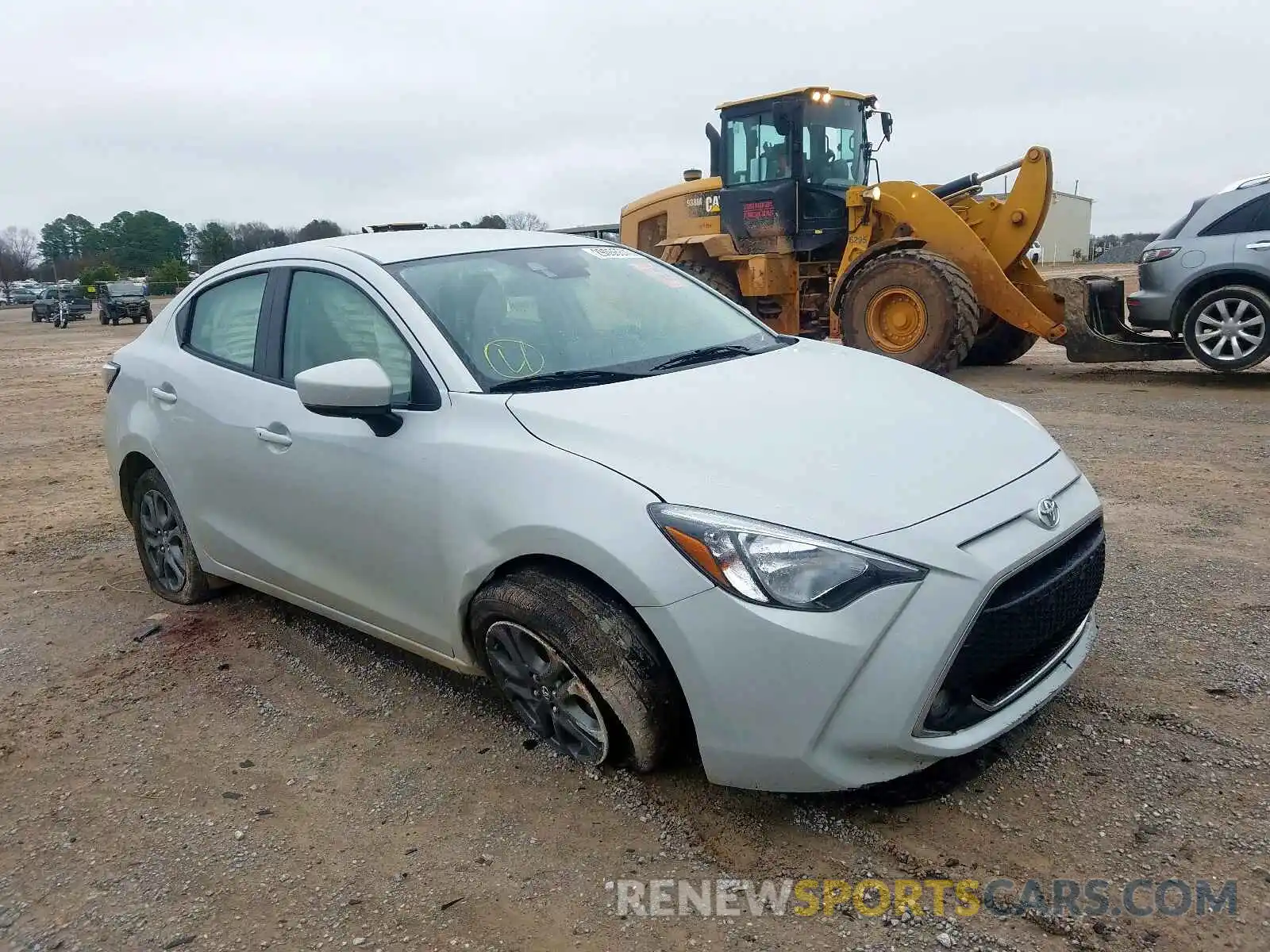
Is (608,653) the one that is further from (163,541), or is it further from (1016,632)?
(163,541)

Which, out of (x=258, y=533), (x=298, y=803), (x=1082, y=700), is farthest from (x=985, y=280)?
(x=298, y=803)

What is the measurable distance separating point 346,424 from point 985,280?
28.3ft

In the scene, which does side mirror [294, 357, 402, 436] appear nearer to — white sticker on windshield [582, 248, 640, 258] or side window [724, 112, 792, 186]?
white sticker on windshield [582, 248, 640, 258]

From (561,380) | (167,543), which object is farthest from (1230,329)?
(167,543)

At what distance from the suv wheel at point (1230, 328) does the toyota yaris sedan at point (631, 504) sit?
686 cm

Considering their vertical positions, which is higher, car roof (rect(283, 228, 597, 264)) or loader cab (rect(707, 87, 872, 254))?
loader cab (rect(707, 87, 872, 254))

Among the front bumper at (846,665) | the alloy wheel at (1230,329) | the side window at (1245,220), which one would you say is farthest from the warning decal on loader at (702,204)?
the front bumper at (846,665)

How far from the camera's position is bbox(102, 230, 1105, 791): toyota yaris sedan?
2289 mm

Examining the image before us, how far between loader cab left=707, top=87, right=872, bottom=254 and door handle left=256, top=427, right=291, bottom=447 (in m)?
8.88

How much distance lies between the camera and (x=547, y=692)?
2.83 metres

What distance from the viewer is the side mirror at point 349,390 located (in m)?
2.91

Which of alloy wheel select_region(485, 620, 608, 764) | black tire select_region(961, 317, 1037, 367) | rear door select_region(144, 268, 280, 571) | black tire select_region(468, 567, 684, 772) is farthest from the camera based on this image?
black tire select_region(961, 317, 1037, 367)

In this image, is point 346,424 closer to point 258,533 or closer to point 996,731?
point 258,533

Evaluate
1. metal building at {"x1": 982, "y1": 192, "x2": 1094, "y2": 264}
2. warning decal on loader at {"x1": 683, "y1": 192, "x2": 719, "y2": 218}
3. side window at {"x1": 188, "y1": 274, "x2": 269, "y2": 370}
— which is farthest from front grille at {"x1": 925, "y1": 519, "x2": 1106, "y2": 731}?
metal building at {"x1": 982, "y1": 192, "x2": 1094, "y2": 264}
